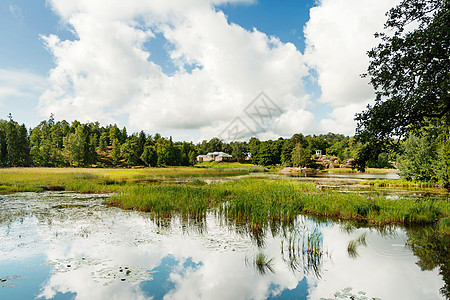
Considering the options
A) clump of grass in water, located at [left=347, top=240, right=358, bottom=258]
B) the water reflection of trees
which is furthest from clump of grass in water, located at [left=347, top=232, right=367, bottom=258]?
the water reflection of trees

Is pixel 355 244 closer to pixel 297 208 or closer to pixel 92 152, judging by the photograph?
pixel 297 208

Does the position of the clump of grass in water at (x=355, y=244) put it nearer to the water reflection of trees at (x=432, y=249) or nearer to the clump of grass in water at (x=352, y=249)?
the clump of grass in water at (x=352, y=249)

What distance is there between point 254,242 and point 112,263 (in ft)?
17.6

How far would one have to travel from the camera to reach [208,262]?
27.7ft

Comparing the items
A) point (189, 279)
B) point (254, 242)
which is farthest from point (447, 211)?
point (189, 279)

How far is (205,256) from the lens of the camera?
8.94 meters

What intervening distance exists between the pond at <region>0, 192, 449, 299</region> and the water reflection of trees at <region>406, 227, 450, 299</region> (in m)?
0.06

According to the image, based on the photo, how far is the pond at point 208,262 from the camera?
653 centimetres

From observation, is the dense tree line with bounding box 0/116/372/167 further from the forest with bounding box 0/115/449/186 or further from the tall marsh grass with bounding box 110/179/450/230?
the tall marsh grass with bounding box 110/179/450/230

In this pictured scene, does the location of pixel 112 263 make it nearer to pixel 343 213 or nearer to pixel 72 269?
pixel 72 269

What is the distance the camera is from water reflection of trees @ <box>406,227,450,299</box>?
7.30 m

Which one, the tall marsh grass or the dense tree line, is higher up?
the dense tree line

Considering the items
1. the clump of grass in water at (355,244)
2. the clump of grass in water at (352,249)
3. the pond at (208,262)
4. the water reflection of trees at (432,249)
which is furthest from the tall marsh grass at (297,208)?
the clump of grass in water at (352,249)

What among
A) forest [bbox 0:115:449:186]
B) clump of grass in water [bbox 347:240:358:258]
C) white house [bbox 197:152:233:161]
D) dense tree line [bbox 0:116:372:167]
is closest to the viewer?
clump of grass in water [bbox 347:240:358:258]
